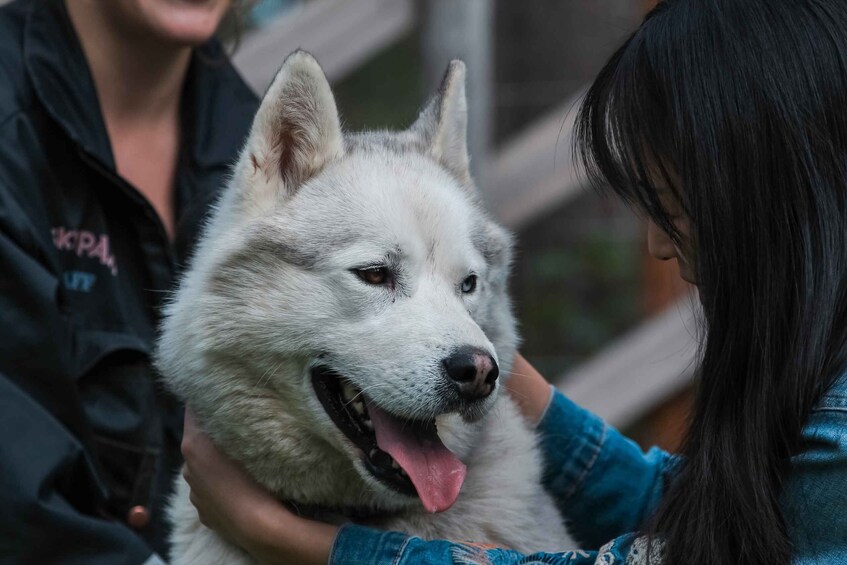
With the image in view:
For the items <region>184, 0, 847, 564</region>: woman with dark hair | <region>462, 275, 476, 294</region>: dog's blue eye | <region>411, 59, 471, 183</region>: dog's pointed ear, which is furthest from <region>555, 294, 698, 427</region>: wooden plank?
<region>184, 0, 847, 564</region>: woman with dark hair

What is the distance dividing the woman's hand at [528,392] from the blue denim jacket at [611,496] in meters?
0.02

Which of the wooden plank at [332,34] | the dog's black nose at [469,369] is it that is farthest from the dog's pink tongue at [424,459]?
the wooden plank at [332,34]

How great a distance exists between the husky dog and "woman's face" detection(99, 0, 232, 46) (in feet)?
2.32

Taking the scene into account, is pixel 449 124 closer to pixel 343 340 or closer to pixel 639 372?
pixel 343 340

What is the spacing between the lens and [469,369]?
1.91 m

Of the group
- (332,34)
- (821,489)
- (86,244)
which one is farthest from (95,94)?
(821,489)

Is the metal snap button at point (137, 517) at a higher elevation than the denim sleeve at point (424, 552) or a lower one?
lower

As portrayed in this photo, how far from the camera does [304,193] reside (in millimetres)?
2188

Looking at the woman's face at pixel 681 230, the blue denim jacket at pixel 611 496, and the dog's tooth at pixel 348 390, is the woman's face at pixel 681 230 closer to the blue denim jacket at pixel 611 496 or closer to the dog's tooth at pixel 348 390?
the blue denim jacket at pixel 611 496

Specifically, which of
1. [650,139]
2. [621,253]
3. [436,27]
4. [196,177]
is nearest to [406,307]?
[650,139]

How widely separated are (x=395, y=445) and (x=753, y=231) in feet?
2.50

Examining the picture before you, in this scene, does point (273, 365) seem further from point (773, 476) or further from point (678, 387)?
point (678, 387)

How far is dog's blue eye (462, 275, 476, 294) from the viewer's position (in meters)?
2.19

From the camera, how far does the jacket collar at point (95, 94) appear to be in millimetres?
2607
